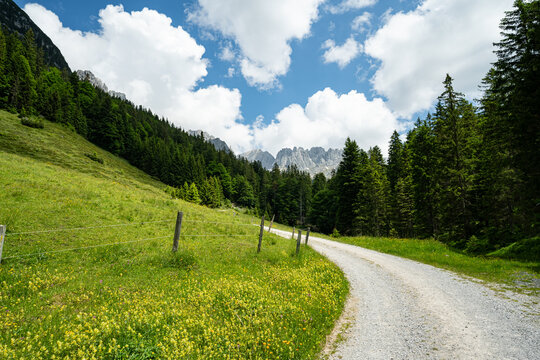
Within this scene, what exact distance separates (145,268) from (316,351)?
7.19 meters

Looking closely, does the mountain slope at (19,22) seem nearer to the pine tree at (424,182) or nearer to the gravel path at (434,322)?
the pine tree at (424,182)

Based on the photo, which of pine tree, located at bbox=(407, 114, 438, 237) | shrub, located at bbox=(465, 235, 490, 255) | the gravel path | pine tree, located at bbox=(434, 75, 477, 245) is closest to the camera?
the gravel path

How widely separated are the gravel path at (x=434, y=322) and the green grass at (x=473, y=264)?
1.72 meters

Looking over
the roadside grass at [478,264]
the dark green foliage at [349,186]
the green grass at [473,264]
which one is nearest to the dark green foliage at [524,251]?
the roadside grass at [478,264]

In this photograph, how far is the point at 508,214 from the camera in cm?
1995

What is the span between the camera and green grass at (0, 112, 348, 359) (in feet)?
15.4

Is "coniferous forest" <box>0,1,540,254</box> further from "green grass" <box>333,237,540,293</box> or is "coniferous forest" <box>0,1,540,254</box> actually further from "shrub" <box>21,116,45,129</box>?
"shrub" <box>21,116,45,129</box>

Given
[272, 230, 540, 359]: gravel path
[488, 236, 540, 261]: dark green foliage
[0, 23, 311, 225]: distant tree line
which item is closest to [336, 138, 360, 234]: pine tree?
[488, 236, 540, 261]: dark green foliage

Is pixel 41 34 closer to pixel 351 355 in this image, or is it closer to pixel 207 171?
pixel 207 171

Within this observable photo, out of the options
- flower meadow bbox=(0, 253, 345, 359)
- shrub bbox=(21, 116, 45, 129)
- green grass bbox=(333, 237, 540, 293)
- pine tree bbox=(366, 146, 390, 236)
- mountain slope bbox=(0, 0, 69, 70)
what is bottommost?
flower meadow bbox=(0, 253, 345, 359)

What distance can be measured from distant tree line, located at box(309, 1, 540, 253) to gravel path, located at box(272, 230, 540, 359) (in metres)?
11.4

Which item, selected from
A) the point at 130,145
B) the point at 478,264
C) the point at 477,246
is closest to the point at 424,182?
the point at 477,246

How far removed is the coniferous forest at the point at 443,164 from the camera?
51.1ft

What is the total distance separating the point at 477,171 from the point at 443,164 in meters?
3.91
